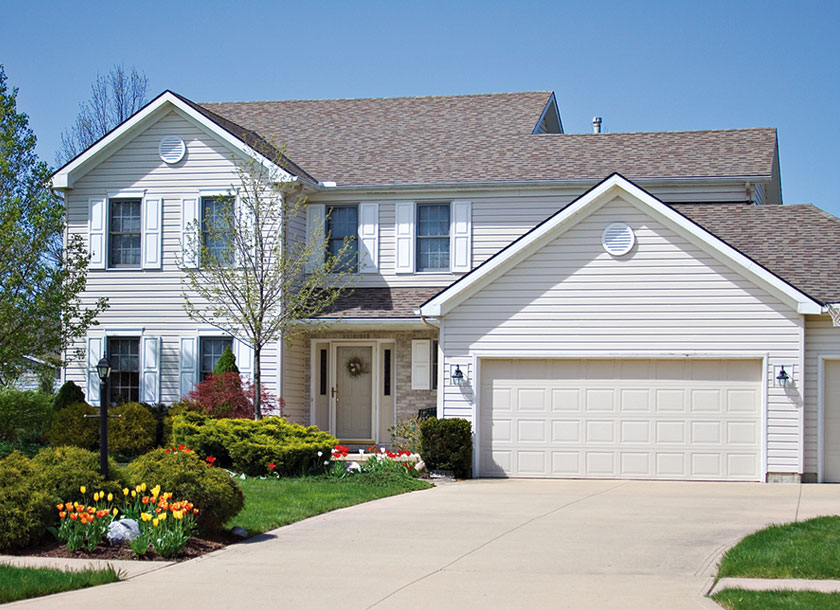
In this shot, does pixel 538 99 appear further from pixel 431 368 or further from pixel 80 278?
pixel 80 278

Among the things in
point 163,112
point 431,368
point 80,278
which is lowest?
point 431,368

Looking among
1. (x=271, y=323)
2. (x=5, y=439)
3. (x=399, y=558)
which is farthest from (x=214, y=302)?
(x=399, y=558)

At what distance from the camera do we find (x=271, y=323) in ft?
70.1

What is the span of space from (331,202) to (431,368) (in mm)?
4510

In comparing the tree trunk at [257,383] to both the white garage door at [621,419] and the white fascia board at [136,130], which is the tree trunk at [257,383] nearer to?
the white garage door at [621,419]

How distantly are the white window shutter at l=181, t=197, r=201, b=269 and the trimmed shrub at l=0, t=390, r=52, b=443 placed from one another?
468 centimetres

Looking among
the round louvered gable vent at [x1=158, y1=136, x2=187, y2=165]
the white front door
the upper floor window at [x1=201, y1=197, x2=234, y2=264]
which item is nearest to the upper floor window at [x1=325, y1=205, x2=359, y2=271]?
the white front door

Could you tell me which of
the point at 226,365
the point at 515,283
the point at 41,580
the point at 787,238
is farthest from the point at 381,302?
the point at 41,580

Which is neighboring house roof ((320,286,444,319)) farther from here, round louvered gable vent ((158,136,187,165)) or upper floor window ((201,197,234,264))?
round louvered gable vent ((158,136,187,165))

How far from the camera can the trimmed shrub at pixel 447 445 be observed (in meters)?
19.4

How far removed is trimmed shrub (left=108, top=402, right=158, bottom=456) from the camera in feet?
70.6

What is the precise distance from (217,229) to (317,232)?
2570mm

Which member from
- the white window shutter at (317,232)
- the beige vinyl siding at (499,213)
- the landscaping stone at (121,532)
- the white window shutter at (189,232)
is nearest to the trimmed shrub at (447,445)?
the beige vinyl siding at (499,213)

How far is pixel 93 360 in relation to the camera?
23938 millimetres
